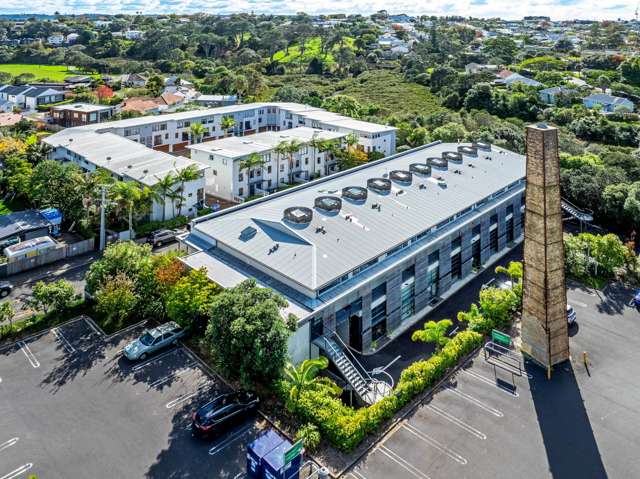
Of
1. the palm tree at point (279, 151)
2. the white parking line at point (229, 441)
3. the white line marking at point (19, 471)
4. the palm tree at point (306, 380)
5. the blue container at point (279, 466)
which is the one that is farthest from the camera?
the palm tree at point (279, 151)

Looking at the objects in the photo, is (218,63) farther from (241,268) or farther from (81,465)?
(81,465)

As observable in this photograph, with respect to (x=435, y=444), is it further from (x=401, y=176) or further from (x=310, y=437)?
(x=401, y=176)

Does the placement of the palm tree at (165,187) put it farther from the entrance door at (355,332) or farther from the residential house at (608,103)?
the residential house at (608,103)

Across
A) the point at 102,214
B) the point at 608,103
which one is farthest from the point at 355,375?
the point at 608,103

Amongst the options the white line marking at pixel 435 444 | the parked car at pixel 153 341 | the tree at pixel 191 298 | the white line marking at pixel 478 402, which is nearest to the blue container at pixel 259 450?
the white line marking at pixel 435 444

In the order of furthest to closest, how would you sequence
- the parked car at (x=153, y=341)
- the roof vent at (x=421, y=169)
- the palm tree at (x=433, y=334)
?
the roof vent at (x=421, y=169) → the palm tree at (x=433, y=334) → the parked car at (x=153, y=341)

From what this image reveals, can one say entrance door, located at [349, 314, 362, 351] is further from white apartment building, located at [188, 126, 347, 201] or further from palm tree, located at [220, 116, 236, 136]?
palm tree, located at [220, 116, 236, 136]

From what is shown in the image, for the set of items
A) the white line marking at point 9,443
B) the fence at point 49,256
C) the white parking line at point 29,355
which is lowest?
the white parking line at point 29,355
